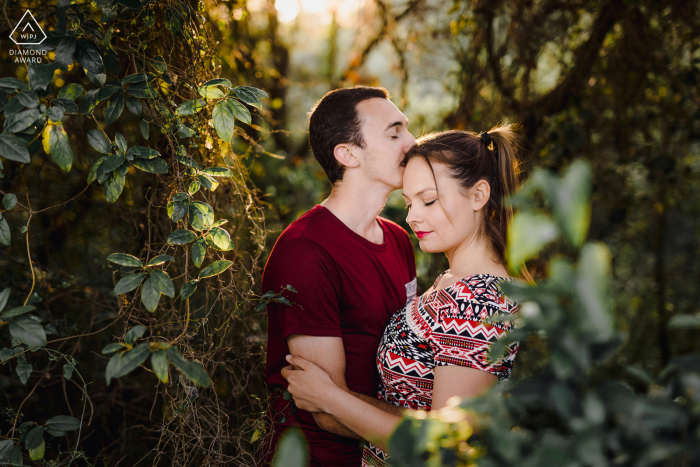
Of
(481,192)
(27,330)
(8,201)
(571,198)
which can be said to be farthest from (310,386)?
(571,198)

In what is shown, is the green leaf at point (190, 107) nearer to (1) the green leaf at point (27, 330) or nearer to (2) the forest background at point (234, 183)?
(2) the forest background at point (234, 183)

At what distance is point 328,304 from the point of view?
1.50m

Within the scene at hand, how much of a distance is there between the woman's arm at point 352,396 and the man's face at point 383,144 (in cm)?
89

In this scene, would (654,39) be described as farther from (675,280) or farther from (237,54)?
(237,54)

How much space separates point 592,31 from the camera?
288 cm

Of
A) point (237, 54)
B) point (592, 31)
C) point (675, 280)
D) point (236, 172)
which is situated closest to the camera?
point (236, 172)

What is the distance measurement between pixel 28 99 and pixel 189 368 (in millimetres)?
734

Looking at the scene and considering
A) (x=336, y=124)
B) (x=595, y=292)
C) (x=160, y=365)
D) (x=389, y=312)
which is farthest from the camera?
(x=336, y=124)

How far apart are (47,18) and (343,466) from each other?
206 centimetres

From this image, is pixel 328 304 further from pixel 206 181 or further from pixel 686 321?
pixel 686 321

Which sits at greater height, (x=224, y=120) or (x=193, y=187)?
(x=224, y=120)

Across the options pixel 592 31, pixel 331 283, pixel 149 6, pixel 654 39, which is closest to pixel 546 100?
pixel 592 31

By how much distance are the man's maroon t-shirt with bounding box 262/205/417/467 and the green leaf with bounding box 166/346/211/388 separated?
634 millimetres

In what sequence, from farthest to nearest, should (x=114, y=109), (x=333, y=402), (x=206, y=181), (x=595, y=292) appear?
(x=333, y=402) → (x=206, y=181) → (x=114, y=109) → (x=595, y=292)
